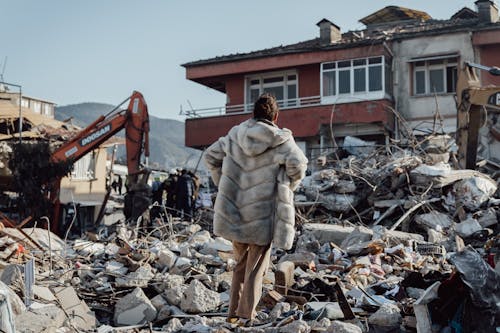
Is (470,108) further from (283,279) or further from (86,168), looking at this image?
(86,168)

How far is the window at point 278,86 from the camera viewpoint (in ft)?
101

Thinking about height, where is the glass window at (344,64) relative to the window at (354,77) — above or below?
above

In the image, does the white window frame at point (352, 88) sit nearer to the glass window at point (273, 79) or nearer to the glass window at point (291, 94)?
the glass window at point (291, 94)

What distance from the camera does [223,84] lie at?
32812 millimetres

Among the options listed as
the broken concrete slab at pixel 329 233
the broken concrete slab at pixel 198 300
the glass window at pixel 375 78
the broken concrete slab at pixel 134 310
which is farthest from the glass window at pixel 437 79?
the broken concrete slab at pixel 134 310

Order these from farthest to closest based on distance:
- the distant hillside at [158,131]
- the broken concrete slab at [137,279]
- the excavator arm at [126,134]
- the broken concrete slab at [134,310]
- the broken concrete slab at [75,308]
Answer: the distant hillside at [158,131], the excavator arm at [126,134], the broken concrete slab at [137,279], the broken concrete slab at [134,310], the broken concrete slab at [75,308]

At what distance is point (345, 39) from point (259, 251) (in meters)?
26.1

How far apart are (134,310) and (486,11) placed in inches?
980

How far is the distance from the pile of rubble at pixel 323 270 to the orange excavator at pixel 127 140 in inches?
121

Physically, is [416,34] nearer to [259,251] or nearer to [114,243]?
Answer: [114,243]

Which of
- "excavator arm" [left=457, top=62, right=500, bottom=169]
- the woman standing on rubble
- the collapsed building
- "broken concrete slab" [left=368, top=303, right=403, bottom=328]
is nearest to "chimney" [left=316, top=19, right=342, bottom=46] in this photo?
the collapsed building

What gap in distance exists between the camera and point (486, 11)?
1115 inches

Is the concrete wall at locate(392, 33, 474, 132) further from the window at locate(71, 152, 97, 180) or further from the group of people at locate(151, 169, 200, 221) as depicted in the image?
the group of people at locate(151, 169, 200, 221)

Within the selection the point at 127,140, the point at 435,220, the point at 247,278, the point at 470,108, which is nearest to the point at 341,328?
the point at 247,278
